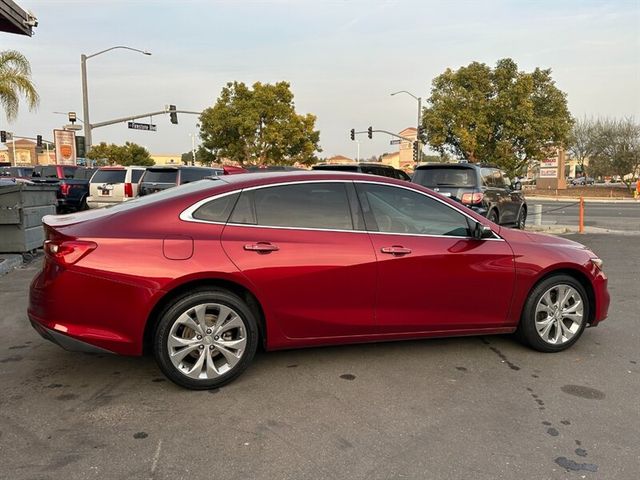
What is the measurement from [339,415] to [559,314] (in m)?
2.36

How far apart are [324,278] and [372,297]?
43 cm

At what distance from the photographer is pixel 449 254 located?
14.1 feet

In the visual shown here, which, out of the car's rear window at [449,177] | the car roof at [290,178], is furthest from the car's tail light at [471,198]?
the car roof at [290,178]

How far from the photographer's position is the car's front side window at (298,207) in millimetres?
3994

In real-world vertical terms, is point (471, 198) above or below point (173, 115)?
below

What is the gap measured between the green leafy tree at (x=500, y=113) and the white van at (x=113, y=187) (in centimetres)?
1676

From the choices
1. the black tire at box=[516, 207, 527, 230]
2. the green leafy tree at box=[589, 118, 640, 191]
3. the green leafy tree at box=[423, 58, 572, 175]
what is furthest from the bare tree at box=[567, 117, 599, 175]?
the black tire at box=[516, 207, 527, 230]

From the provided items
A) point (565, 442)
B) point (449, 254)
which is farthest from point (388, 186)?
point (565, 442)

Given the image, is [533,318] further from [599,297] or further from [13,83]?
Result: [13,83]

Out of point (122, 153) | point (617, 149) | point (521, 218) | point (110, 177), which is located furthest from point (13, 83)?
point (122, 153)

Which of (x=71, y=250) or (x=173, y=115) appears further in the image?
(x=173, y=115)

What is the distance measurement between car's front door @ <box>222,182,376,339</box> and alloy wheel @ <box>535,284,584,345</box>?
1.59 metres

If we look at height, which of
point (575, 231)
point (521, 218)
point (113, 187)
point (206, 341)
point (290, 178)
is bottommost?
point (575, 231)

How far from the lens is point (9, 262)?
822 centimetres
